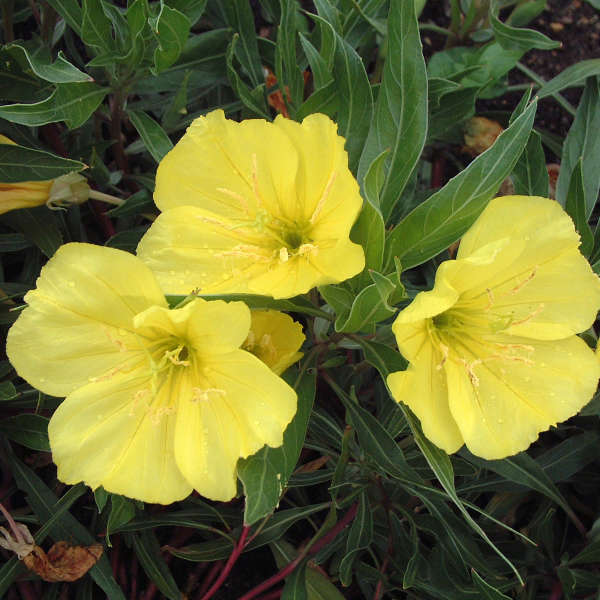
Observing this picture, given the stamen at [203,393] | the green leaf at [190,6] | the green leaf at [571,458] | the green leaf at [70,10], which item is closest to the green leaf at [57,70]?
the green leaf at [70,10]

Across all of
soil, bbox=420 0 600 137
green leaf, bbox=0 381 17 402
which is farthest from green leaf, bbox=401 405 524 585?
soil, bbox=420 0 600 137

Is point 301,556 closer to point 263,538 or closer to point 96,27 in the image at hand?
point 263,538

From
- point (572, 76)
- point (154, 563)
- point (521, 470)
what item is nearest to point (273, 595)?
point (154, 563)

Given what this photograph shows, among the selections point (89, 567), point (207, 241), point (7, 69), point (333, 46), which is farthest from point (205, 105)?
point (89, 567)

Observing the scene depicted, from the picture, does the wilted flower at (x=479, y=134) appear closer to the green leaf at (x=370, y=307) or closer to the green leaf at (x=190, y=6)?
the green leaf at (x=190, y=6)

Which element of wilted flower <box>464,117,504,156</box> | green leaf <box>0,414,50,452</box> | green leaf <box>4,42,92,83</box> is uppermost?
green leaf <box>4,42,92,83</box>

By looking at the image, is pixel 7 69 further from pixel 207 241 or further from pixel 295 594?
pixel 295 594

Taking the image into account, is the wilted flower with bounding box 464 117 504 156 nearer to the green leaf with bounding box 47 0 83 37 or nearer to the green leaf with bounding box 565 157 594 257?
the green leaf with bounding box 565 157 594 257
